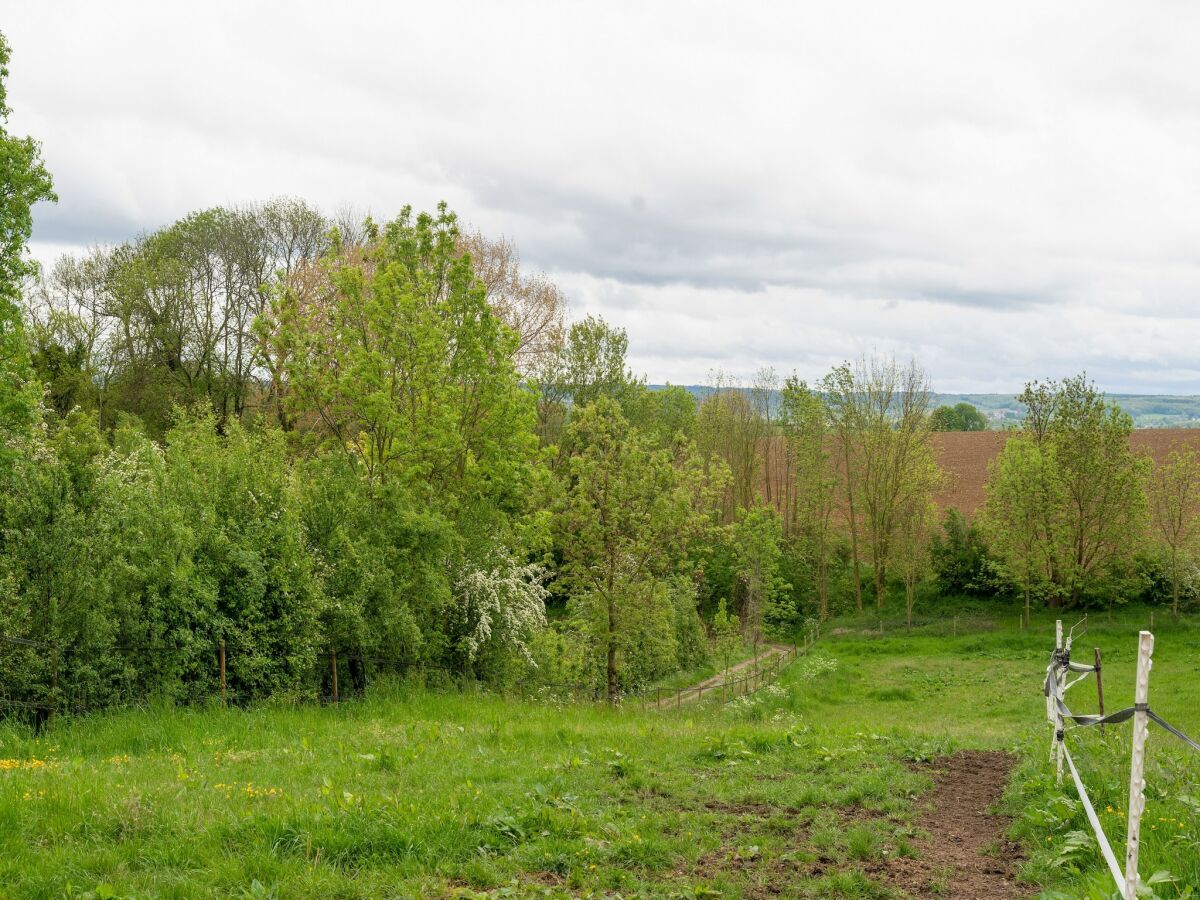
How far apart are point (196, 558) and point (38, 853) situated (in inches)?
334

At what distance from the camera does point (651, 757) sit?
11234 millimetres

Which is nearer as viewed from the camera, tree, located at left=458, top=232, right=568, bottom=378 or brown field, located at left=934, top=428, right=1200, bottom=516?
tree, located at left=458, top=232, right=568, bottom=378

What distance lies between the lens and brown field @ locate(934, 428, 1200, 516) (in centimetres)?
5551

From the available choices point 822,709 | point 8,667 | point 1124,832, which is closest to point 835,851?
point 1124,832

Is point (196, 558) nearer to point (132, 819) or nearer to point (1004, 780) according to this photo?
point (132, 819)

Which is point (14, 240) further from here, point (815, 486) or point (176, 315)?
point (815, 486)

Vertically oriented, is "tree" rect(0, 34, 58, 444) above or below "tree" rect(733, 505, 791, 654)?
above

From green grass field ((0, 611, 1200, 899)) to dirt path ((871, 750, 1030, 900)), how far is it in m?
0.20

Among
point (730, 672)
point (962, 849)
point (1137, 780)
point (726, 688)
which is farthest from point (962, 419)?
point (1137, 780)

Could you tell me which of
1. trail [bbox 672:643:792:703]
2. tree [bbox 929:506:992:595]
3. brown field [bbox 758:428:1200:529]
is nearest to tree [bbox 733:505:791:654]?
trail [bbox 672:643:792:703]

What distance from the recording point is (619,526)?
2159cm

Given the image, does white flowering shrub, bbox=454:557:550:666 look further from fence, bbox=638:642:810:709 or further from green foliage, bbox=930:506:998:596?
green foliage, bbox=930:506:998:596

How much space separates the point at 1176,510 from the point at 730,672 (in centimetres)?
2271

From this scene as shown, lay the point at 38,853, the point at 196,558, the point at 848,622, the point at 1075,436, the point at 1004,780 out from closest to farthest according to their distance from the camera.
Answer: the point at 38,853 → the point at 1004,780 → the point at 196,558 → the point at 1075,436 → the point at 848,622
